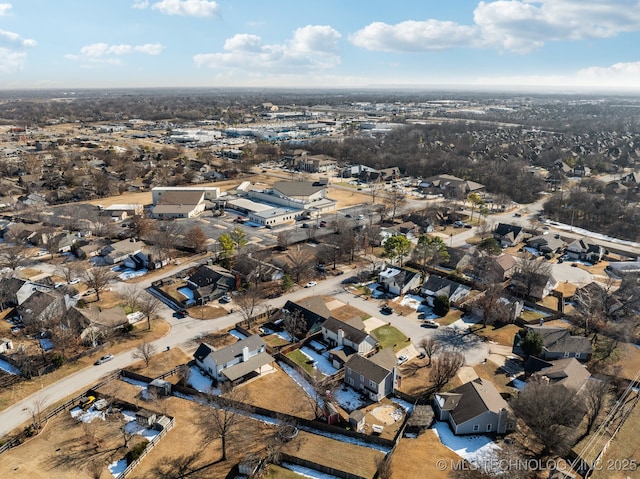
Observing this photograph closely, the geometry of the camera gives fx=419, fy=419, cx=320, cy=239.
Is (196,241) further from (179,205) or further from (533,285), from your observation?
(533,285)

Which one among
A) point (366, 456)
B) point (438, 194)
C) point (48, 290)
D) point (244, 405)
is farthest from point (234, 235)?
point (438, 194)

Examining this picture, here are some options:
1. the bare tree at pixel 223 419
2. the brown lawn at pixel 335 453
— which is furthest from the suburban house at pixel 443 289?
the bare tree at pixel 223 419

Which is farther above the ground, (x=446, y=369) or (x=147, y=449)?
(x=446, y=369)

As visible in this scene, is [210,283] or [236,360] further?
[210,283]

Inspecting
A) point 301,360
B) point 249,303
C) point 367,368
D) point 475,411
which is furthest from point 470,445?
point 249,303

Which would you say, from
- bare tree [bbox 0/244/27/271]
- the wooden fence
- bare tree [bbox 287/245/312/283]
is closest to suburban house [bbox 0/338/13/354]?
bare tree [bbox 0/244/27/271]

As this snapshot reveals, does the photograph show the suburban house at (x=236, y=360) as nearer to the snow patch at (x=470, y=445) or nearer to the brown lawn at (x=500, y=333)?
the snow patch at (x=470, y=445)

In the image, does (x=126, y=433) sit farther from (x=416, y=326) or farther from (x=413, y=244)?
(x=413, y=244)
